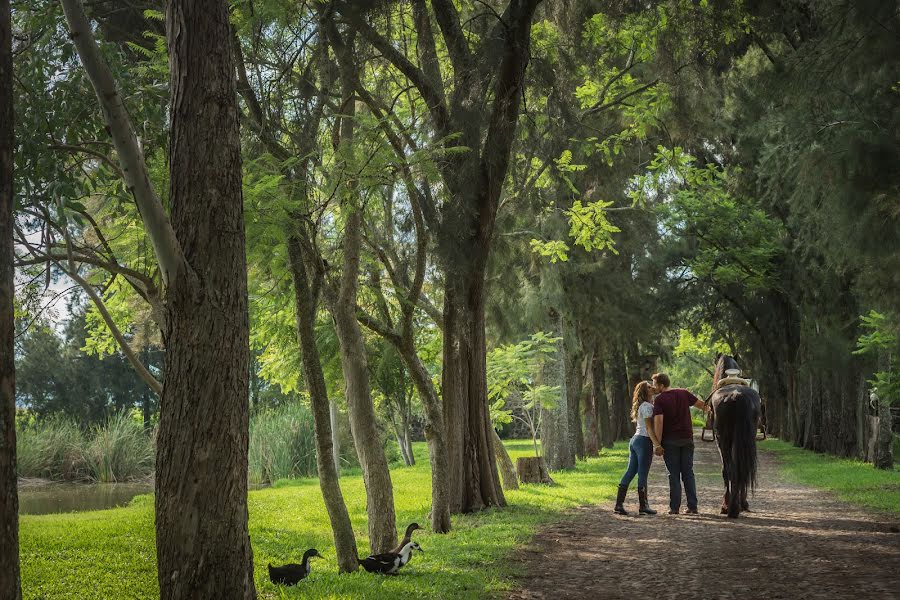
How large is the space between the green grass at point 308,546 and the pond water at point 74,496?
3594 mm

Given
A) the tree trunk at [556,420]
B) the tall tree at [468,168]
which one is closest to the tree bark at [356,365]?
the tall tree at [468,168]

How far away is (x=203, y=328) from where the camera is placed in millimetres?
5809

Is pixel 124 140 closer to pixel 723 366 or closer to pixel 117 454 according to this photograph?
pixel 723 366

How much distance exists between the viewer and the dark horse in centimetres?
1223

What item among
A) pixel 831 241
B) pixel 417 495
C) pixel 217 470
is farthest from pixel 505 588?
pixel 417 495

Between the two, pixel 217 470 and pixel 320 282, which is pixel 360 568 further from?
pixel 217 470

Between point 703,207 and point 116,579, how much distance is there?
22.1m

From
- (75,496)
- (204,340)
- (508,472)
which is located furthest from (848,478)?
(75,496)

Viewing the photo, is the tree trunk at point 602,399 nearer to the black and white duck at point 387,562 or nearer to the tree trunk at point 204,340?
the black and white duck at point 387,562

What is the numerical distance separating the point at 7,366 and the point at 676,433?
10.2 m

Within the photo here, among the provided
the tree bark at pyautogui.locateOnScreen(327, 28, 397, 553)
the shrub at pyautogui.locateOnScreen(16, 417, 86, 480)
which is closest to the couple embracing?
the tree bark at pyautogui.locateOnScreen(327, 28, 397, 553)

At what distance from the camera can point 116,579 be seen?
31.5ft

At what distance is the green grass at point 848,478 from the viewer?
14.6m

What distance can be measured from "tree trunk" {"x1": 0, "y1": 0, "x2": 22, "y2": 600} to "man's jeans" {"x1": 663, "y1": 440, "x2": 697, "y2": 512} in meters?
10.0
